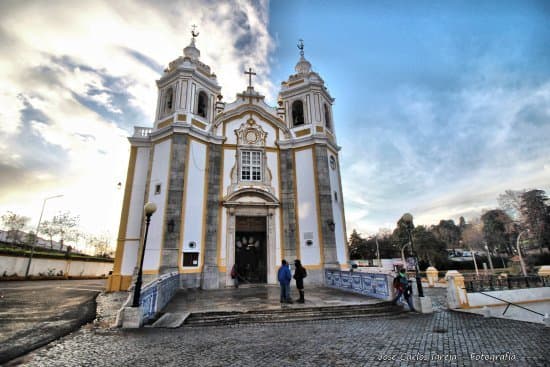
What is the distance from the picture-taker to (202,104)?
1880 centimetres

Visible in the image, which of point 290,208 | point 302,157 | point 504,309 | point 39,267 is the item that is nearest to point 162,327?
point 290,208

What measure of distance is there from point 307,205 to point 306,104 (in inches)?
293

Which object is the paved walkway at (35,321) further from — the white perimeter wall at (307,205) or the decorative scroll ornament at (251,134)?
the decorative scroll ornament at (251,134)

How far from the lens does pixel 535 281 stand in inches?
557

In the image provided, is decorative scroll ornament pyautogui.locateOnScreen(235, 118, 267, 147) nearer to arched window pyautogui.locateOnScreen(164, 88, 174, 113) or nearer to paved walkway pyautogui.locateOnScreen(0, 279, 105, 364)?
arched window pyautogui.locateOnScreen(164, 88, 174, 113)

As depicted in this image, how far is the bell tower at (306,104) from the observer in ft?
62.2

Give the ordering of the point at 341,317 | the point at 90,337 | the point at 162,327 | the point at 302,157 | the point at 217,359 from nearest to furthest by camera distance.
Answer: the point at 217,359 → the point at 90,337 → the point at 162,327 → the point at 341,317 → the point at 302,157

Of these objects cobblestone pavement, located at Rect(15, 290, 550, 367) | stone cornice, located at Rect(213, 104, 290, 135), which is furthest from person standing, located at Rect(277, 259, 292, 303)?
stone cornice, located at Rect(213, 104, 290, 135)

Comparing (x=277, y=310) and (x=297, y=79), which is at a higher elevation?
(x=297, y=79)

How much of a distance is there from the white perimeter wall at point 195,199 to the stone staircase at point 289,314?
6.99 m

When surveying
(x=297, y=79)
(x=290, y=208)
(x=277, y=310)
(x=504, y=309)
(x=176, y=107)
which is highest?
(x=297, y=79)

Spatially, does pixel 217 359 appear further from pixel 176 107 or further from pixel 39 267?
pixel 39 267

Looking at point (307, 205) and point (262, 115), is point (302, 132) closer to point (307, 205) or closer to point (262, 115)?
point (262, 115)

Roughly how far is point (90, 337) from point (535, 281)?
63.6 ft
